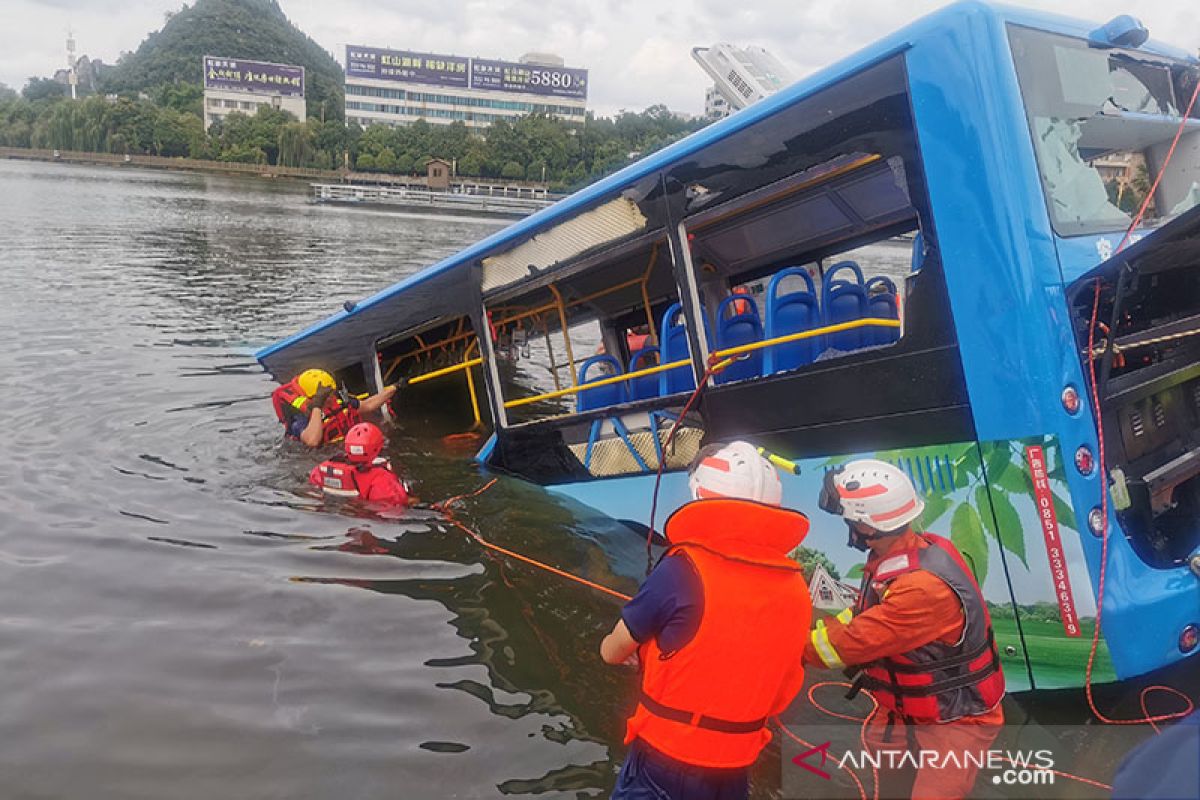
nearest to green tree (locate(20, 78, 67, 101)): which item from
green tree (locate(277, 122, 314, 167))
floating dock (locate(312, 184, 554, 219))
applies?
green tree (locate(277, 122, 314, 167))

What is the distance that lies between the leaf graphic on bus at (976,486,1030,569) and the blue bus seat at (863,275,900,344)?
1.50 meters

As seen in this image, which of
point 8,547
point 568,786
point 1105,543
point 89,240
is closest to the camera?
Result: point 1105,543

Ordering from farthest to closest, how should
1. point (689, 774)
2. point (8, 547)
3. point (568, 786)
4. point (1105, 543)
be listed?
point (8, 547) < point (568, 786) < point (1105, 543) < point (689, 774)

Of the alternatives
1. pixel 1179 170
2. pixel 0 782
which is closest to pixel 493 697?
pixel 0 782

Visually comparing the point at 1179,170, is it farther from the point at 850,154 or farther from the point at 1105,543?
the point at 1105,543

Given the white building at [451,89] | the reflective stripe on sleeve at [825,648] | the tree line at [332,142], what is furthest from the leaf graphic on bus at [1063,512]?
the white building at [451,89]

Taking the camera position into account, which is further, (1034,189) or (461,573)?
Answer: (461,573)

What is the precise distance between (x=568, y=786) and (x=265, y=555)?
11.3 feet

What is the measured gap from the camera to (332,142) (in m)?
A: 95.8

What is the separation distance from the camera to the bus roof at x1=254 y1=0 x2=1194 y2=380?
383 centimetres

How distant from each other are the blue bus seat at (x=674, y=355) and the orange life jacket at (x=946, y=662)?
2620mm

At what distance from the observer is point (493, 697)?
15.0 ft

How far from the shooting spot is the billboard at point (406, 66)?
366ft

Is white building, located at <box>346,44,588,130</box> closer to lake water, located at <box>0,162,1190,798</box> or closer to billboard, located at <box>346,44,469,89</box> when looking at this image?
billboard, located at <box>346,44,469,89</box>
